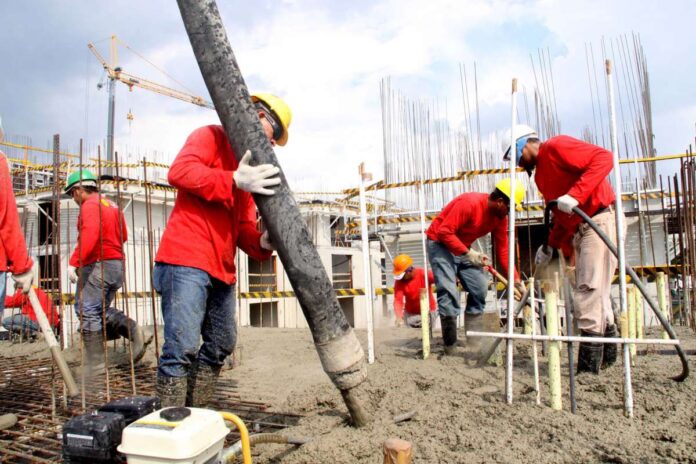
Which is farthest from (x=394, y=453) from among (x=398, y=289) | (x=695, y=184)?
(x=398, y=289)

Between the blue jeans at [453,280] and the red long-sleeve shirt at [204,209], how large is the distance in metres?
2.51

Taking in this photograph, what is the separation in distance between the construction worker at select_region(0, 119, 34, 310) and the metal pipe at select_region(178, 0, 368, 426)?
1.59 m

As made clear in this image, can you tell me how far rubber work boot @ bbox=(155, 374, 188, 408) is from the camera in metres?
2.24

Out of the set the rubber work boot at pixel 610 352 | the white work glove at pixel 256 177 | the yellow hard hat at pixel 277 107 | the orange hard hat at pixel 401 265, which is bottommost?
the rubber work boot at pixel 610 352

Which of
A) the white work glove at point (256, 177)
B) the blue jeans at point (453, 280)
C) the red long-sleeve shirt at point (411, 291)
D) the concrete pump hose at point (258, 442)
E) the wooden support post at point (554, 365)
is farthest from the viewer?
the red long-sleeve shirt at point (411, 291)

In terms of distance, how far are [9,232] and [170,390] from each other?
5.06 feet

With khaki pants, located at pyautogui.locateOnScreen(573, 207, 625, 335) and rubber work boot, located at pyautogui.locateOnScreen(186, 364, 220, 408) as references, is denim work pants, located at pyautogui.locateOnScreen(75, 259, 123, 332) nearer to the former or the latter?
rubber work boot, located at pyautogui.locateOnScreen(186, 364, 220, 408)

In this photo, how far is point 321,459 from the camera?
198cm

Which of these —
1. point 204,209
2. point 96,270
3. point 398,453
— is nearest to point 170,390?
point 204,209

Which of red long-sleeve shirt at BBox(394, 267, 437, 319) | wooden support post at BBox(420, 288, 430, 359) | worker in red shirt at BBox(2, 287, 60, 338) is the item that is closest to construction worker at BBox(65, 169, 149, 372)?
wooden support post at BBox(420, 288, 430, 359)

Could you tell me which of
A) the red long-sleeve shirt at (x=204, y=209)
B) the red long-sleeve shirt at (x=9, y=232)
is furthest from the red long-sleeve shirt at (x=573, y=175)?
the red long-sleeve shirt at (x=9, y=232)

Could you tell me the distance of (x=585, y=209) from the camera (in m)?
3.20

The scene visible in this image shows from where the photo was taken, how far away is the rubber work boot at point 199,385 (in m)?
2.61

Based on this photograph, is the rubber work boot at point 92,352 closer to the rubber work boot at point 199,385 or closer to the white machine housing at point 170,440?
the rubber work boot at point 199,385
